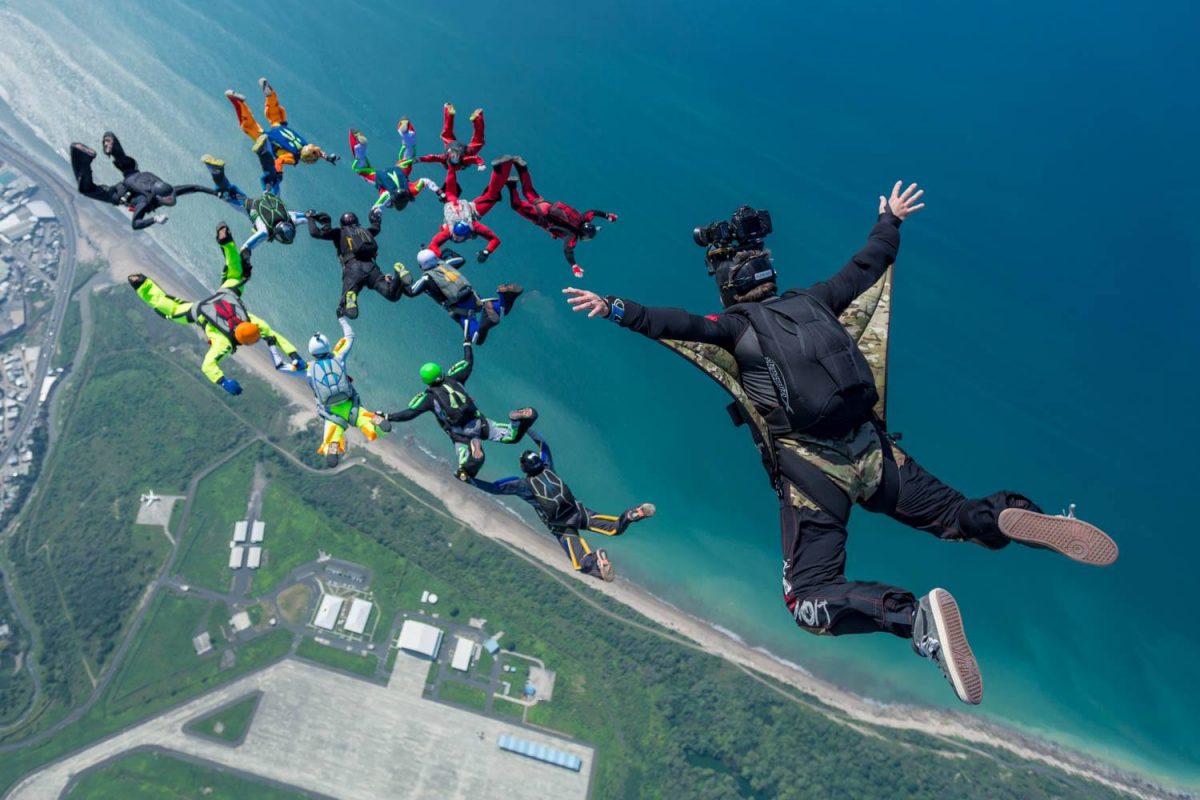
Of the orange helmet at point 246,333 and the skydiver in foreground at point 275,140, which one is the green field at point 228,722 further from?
the skydiver in foreground at point 275,140

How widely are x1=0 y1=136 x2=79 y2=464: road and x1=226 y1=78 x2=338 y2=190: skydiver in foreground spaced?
2676cm

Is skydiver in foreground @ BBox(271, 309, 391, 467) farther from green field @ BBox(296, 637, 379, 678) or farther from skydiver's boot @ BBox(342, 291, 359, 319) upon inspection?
green field @ BBox(296, 637, 379, 678)

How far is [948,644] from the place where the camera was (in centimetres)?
945

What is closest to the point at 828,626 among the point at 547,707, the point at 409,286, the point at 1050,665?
the point at 409,286

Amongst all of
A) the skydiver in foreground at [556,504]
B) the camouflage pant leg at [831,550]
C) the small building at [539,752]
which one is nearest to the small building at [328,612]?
the small building at [539,752]

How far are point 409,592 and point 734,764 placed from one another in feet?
59.7

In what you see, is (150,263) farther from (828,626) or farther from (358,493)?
(828,626)

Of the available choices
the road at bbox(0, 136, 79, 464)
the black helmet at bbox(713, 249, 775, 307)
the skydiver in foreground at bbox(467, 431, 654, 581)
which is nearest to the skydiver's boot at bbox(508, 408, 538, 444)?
the skydiver in foreground at bbox(467, 431, 654, 581)

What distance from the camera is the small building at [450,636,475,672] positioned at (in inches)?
1320

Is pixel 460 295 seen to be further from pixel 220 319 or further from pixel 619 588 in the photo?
pixel 619 588

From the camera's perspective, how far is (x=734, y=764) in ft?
111

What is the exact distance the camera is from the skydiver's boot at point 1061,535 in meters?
10.4

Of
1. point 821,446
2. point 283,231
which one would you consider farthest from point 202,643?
point 821,446

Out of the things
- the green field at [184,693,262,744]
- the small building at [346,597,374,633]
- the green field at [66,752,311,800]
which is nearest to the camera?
the green field at [66,752,311,800]
